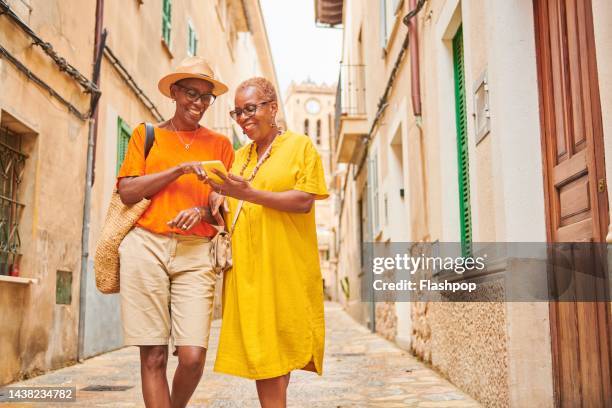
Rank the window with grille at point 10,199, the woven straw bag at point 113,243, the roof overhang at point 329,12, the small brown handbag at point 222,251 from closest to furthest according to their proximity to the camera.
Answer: the small brown handbag at point 222,251
the woven straw bag at point 113,243
the window with grille at point 10,199
the roof overhang at point 329,12

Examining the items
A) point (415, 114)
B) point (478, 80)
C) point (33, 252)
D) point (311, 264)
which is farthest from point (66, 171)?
point (311, 264)

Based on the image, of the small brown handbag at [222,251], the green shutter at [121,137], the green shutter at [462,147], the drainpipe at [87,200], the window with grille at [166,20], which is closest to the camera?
the small brown handbag at [222,251]

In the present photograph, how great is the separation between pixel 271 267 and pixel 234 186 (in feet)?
1.24

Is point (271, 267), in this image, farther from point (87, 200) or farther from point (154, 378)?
point (87, 200)

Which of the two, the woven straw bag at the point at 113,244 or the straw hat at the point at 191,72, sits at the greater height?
the straw hat at the point at 191,72

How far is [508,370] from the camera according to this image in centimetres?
395

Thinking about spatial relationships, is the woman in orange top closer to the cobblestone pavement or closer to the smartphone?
the smartphone

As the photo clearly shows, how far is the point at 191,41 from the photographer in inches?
562

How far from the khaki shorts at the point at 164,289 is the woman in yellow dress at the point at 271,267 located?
0.15 metres

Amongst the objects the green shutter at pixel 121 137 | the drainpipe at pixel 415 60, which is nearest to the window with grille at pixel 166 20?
the green shutter at pixel 121 137

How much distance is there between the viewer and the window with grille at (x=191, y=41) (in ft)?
45.7

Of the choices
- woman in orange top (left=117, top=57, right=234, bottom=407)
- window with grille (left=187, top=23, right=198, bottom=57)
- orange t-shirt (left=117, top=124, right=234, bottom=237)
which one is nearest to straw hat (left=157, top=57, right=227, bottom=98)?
woman in orange top (left=117, top=57, right=234, bottom=407)

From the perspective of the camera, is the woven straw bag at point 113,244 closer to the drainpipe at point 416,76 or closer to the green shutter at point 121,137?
the drainpipe at point 416,76

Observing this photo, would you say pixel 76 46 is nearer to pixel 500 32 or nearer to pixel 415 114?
pixel 415 114
